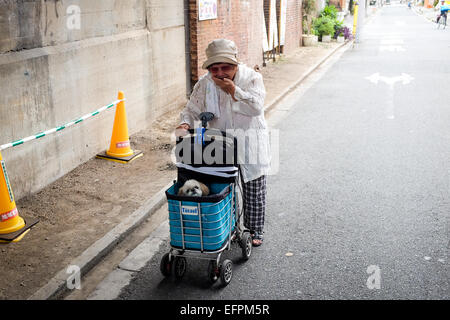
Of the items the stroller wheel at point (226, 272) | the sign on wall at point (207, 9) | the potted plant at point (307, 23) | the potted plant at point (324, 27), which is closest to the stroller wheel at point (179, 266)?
the stroller wheel at point (226, 272)

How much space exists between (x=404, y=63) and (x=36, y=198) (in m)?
14.5

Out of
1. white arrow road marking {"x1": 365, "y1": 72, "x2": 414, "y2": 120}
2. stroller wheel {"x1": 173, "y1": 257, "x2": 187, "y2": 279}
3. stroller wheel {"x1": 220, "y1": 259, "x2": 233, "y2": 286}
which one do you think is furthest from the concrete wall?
white arrow road marking {"x1": 365, "y1": 72, "x2": 414, "y2": 120}

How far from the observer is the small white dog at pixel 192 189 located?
378 centimetres

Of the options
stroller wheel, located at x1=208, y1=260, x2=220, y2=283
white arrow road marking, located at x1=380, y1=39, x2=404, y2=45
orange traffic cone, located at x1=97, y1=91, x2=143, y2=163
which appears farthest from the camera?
white arrow road marking, located at x1=380, y1=39, x2=404, y2=45

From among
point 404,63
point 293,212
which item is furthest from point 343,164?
point 404,63

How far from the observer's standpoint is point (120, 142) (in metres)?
7.01

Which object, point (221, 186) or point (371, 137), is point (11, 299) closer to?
point (221, 186)

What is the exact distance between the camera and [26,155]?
18.4ft

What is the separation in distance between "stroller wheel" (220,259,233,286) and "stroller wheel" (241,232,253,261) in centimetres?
30

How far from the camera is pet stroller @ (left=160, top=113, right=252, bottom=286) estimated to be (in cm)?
373

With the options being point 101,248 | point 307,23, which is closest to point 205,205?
point 101,248

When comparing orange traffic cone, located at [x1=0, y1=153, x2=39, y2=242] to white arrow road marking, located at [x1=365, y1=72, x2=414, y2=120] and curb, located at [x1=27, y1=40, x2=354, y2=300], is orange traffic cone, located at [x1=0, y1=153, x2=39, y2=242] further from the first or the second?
white arrow road marking, located at [x1=365, y1=72, x2=414, y2=120]

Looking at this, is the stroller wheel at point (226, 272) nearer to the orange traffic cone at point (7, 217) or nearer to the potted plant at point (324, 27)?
the orange traffic cone at point (7, 217)

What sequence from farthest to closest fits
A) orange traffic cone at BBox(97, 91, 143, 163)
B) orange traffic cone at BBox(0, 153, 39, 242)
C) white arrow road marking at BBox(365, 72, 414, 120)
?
white arrow road marking at BBox(365, 72, 414, 120), orange traffic cone at BBox(97, 91, 143, 163), orange traffic cone at BBox(0, 153, 39, 242)
